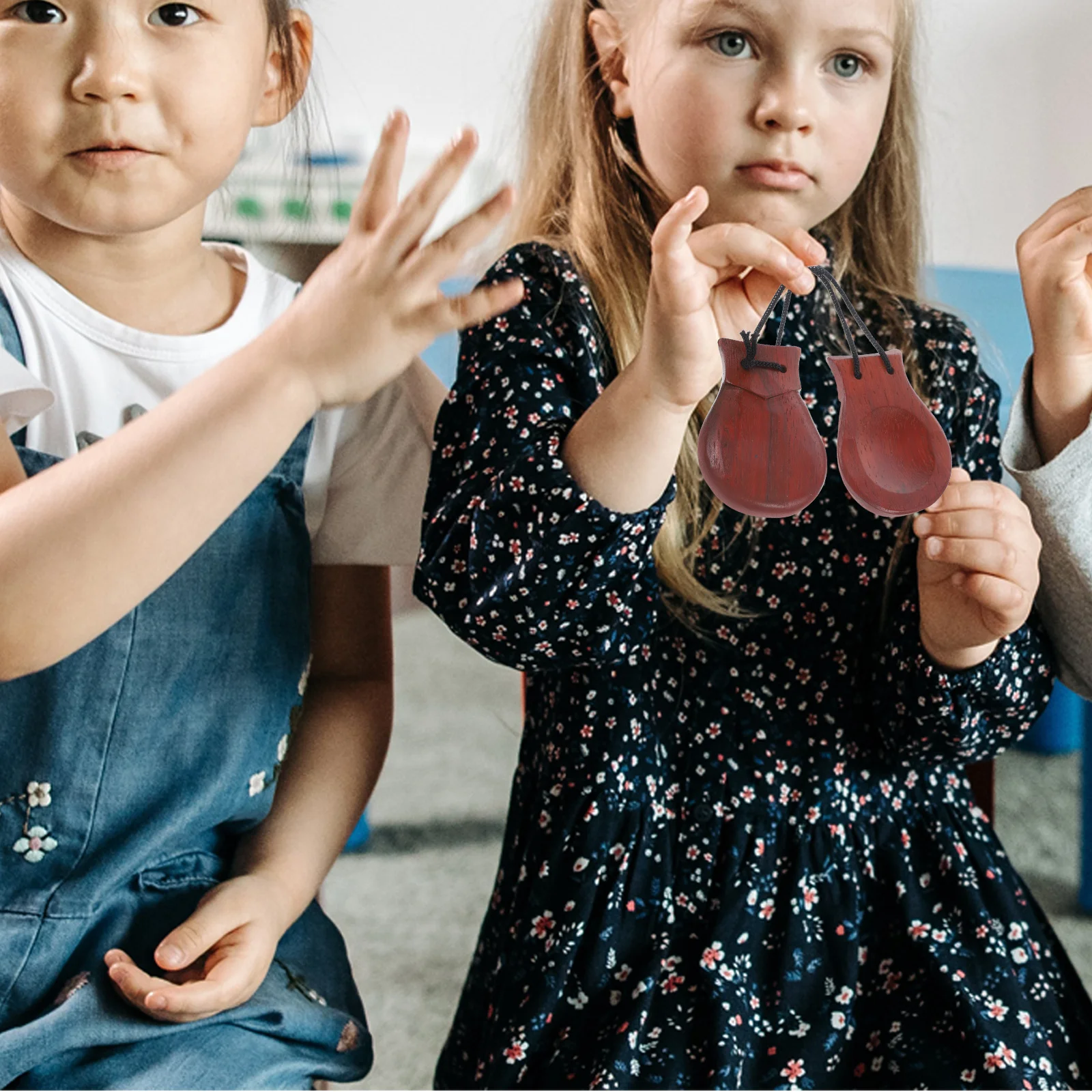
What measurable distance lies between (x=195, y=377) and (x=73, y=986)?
0.21m

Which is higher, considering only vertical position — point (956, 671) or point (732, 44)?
point (732, 44)

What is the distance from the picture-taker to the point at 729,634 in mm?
551

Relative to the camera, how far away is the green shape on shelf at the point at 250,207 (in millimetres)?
518

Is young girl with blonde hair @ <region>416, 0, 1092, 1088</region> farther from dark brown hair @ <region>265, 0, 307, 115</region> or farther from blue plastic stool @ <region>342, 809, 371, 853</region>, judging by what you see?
blue plastic stool @ <region>342, 809, 371, 853</region>

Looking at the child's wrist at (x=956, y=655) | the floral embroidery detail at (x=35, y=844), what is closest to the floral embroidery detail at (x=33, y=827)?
the floral embroidery detail at (x=35, y=844)

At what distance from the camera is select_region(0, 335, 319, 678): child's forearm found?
0.36 m

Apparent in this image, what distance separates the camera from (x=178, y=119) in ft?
1.35

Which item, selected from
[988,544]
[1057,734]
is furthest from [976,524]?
[1057,734]

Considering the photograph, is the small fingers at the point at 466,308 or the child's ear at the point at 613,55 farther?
the child's ear at the point at 613,55

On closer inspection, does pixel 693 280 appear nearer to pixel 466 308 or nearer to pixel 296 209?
pixel 466 308

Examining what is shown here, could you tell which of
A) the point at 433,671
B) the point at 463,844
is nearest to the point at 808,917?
the point at 463,844

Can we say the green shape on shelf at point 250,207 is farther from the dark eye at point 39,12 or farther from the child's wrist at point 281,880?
the child's wrist at point 281,880

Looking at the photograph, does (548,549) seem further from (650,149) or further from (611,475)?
(650,149)

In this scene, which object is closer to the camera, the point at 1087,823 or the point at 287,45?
the point at 287,45
